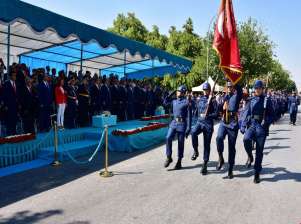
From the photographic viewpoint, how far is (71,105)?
→ 13.7m

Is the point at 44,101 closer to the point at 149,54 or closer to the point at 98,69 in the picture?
the point at 149,54

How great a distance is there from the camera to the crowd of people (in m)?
10.8

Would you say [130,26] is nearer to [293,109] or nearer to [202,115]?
[293,109]

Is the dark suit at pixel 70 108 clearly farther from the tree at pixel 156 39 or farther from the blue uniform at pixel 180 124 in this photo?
the tree at pixel 156 39

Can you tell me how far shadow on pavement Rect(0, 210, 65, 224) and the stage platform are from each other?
3297mm

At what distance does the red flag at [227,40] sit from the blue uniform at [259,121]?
1.35 metres

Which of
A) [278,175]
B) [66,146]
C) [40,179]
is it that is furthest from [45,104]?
[278,175]

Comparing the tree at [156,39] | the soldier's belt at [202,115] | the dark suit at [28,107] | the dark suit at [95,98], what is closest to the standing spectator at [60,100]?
the dark suit at [28,107]

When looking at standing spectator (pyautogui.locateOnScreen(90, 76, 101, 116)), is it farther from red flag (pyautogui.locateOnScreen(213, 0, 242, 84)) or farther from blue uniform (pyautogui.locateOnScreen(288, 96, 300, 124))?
blue uniform (pyautogui.locateOnScreen(288, 96, 300, 124))

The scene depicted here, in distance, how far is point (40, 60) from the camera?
769 inches

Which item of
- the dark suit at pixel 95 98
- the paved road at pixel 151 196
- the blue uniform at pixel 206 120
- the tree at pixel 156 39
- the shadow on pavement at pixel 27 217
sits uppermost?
the tree at pixel 156 39

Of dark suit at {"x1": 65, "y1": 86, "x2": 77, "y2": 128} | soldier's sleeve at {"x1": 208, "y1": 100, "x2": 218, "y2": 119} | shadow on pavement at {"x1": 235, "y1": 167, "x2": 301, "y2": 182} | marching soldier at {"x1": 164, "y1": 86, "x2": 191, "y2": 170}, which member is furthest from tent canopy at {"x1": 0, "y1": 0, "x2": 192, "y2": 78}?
shadow on pavement at {"x1": 235, "y1": 167, "x2": 301, "y2": 182}

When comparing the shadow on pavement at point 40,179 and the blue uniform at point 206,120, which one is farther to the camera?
the blue uniform at point 206,120

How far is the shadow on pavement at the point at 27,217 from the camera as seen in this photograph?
5199 mm
